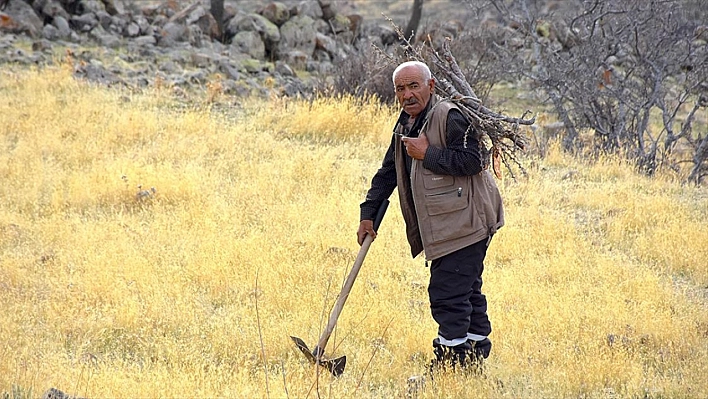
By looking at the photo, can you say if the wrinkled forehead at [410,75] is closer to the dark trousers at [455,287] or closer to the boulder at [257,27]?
the dark trousers at [455,287]

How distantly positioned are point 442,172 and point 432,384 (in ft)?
3.64

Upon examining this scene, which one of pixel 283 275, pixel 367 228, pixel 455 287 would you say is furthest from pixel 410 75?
pixel 283 275

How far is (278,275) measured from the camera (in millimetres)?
5660

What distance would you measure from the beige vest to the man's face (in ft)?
0.23

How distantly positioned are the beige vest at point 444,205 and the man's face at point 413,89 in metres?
0.07

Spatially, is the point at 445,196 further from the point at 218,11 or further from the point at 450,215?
the point at 218,11

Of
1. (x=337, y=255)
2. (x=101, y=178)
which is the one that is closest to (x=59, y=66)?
(x=101, y=178)

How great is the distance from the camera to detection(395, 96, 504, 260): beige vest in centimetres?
385

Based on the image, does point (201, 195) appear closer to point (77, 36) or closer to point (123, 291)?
point (123, 291)

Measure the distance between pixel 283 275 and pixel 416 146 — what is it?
7.24 feet

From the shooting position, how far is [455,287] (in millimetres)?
3924

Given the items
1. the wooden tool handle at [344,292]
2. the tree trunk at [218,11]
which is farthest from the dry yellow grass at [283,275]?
the tree trunk at [218,11]

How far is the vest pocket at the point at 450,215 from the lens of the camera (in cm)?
385

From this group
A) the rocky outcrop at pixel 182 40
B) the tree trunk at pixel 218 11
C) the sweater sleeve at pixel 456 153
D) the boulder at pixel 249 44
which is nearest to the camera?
the sweater sleeve at pixel 456 153
